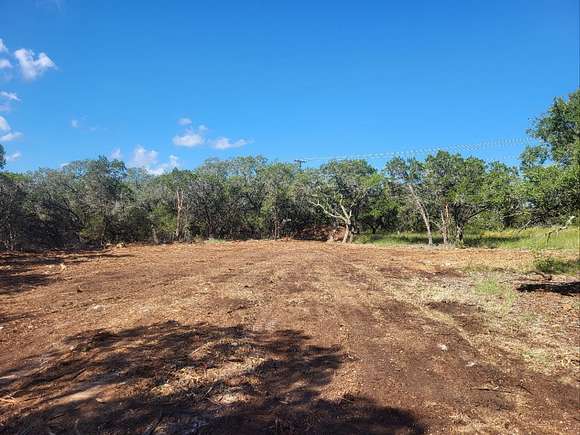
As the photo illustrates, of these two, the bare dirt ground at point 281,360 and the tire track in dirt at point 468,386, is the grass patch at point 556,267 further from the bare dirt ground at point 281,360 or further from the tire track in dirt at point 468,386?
the tire track in dirt at point 468,386

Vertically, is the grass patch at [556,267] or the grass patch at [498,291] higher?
the grass patch at [556,267]

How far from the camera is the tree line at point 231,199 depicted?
2647 centimetres

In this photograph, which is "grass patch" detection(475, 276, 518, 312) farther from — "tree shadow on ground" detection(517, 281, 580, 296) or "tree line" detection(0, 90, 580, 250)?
"tree line" detection(0, 90, 580, 250)

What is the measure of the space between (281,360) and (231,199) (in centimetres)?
3440

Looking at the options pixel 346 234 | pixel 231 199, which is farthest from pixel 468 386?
pixel 231 199

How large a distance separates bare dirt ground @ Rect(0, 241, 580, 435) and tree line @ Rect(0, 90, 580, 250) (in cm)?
1406

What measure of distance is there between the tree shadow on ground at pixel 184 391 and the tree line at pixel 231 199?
1673 centimetres

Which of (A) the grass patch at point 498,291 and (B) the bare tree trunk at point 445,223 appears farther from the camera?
(B) the bare tree trunk at point 445,223

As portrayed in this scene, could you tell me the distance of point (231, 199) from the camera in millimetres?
37969

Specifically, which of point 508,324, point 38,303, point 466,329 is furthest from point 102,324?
point 508,324

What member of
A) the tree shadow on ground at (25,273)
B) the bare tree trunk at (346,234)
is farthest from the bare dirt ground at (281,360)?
the bare tree trunk at (346,234)

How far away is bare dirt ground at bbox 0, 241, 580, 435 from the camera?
3090 millimetres

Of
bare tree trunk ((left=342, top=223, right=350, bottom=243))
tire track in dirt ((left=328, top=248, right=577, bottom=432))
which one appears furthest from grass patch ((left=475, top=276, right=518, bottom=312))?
bare tree trunk ((left=342, top=223, right=350, bottom=243))

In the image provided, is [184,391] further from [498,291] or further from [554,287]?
[554,287]
